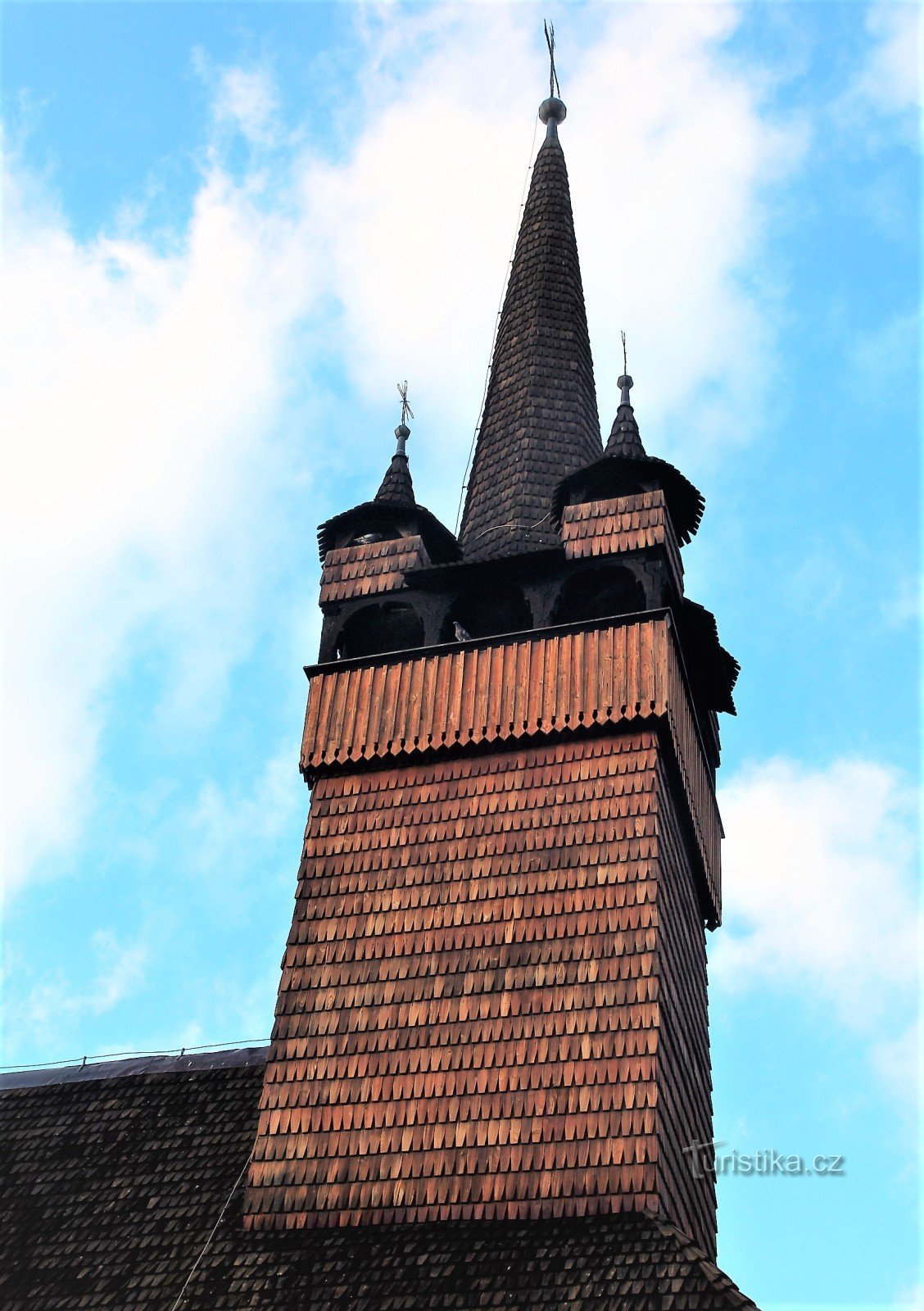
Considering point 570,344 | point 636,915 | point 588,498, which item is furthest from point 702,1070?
point 570,344

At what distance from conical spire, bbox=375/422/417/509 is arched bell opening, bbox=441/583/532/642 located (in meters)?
1.54

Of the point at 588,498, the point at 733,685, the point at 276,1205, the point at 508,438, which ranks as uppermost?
the point at 508,438

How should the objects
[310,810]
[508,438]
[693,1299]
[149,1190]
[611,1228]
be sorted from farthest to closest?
[508,438] < [310,810] < [149,1190] < [611,1228] < [693,1299]

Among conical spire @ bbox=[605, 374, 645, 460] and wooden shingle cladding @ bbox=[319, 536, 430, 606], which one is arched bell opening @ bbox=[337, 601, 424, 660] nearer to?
wooden shingle cladding @ bbox=[319, 536, 430, 606]

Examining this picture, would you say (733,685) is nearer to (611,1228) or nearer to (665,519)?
(665,519)

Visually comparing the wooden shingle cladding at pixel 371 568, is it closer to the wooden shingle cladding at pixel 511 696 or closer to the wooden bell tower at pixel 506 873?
the wooden bell tower at pixel 506 873

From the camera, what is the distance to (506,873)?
17766 mm

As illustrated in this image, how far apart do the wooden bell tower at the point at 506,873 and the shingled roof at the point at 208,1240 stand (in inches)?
14.9

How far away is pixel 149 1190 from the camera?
57.9 ft

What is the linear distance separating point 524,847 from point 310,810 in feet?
8.95

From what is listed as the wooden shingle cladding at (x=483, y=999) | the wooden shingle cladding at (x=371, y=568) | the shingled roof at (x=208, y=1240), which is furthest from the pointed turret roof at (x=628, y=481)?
the shingled roof at (x=208, y=1240)

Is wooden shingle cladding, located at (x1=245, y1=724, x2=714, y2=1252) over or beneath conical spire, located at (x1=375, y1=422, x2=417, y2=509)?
beneath

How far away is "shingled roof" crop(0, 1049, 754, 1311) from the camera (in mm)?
14492

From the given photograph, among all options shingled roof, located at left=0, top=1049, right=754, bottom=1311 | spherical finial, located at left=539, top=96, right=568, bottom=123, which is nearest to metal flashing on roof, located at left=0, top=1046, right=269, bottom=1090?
shingled roof, located at left=0, top=1049, right=754, bottom=1311
